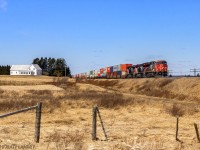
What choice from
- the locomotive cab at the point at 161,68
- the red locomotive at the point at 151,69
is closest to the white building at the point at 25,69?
the red locomotive at the point at 151,69

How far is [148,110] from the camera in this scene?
26219mm

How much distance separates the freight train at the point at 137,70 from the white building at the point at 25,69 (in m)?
43.6

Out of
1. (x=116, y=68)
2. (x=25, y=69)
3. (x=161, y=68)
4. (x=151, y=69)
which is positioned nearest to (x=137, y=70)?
(x=151, y=69)

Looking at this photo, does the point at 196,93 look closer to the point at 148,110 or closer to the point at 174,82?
the point at 174,82

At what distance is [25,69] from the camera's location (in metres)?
166

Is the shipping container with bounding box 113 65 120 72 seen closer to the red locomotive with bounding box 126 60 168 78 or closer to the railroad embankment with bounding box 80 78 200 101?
the red locomotive with bounding box 126 60 168 78

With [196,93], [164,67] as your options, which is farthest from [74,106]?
[164,67]

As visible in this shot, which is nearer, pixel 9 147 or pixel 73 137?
pixel 9 147

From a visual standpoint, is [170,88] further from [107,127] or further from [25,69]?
[25,69]

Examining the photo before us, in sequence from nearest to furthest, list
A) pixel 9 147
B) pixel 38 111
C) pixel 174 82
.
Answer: pixel 9 147 < pixel 38 111 < pixel 174 82

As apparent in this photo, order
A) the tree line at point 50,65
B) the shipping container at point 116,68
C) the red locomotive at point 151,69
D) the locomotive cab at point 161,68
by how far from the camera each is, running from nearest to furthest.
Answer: the locomotive cab at point 161,68
the red locomotive at point 151,69
the shipping container at point 116,68
the tree line at point 50,65

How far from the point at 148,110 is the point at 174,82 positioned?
26.1 meters

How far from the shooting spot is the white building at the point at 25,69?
16221 cm

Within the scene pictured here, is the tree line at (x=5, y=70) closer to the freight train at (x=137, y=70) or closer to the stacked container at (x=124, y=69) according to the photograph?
the freight train at (x=137, y=70)
